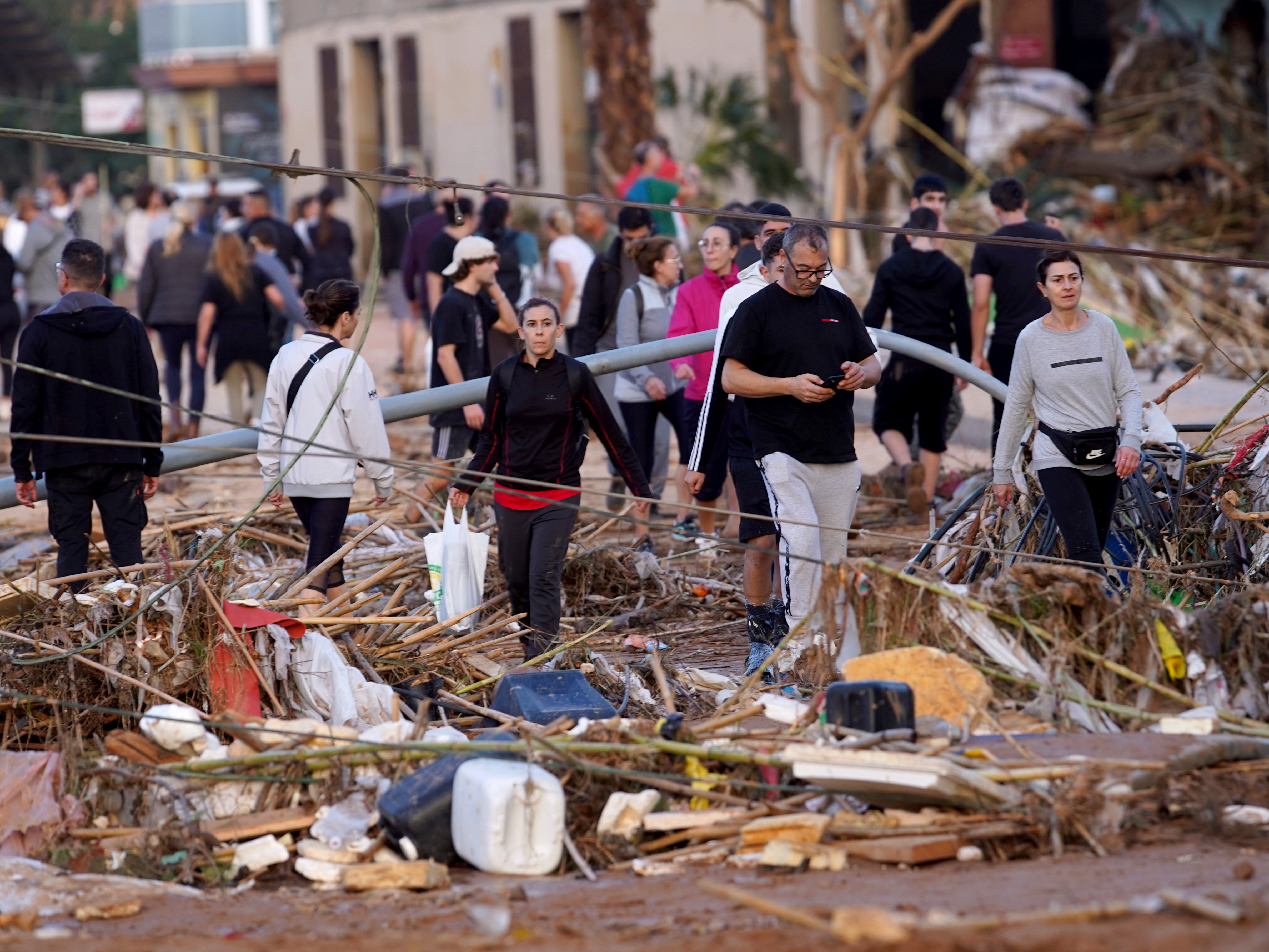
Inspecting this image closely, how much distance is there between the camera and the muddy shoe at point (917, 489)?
9.44 meters

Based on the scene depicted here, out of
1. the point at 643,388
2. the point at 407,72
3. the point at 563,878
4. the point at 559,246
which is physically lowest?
the point at 563,878

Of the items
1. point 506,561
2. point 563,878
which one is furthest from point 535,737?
point 506,561

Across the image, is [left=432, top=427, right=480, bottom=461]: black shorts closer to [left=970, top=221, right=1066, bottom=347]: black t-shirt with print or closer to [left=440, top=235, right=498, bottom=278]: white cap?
[left=440, top=235, right=498, bottom=278]: white cap

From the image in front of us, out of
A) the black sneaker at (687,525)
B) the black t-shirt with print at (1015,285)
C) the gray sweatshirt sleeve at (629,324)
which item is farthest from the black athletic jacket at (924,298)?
the black sneaker at (687,525)

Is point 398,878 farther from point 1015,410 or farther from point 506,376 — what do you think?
point 1015,410

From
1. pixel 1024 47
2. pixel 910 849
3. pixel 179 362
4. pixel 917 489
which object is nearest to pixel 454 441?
pixel 917 489

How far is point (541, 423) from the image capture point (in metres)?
6.85

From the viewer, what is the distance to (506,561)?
23.2 feet

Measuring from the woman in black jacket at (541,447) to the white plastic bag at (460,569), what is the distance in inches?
5.6

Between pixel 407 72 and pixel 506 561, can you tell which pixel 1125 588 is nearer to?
pixel 506 561

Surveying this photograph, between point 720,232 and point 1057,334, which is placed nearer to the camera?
point 1057,334

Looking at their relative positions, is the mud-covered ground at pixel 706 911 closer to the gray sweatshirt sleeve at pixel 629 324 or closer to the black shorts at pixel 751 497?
the black shorts at pixel 751 497

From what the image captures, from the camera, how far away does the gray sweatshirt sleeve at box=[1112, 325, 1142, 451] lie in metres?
6.47

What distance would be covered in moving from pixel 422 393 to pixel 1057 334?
3008 mm
